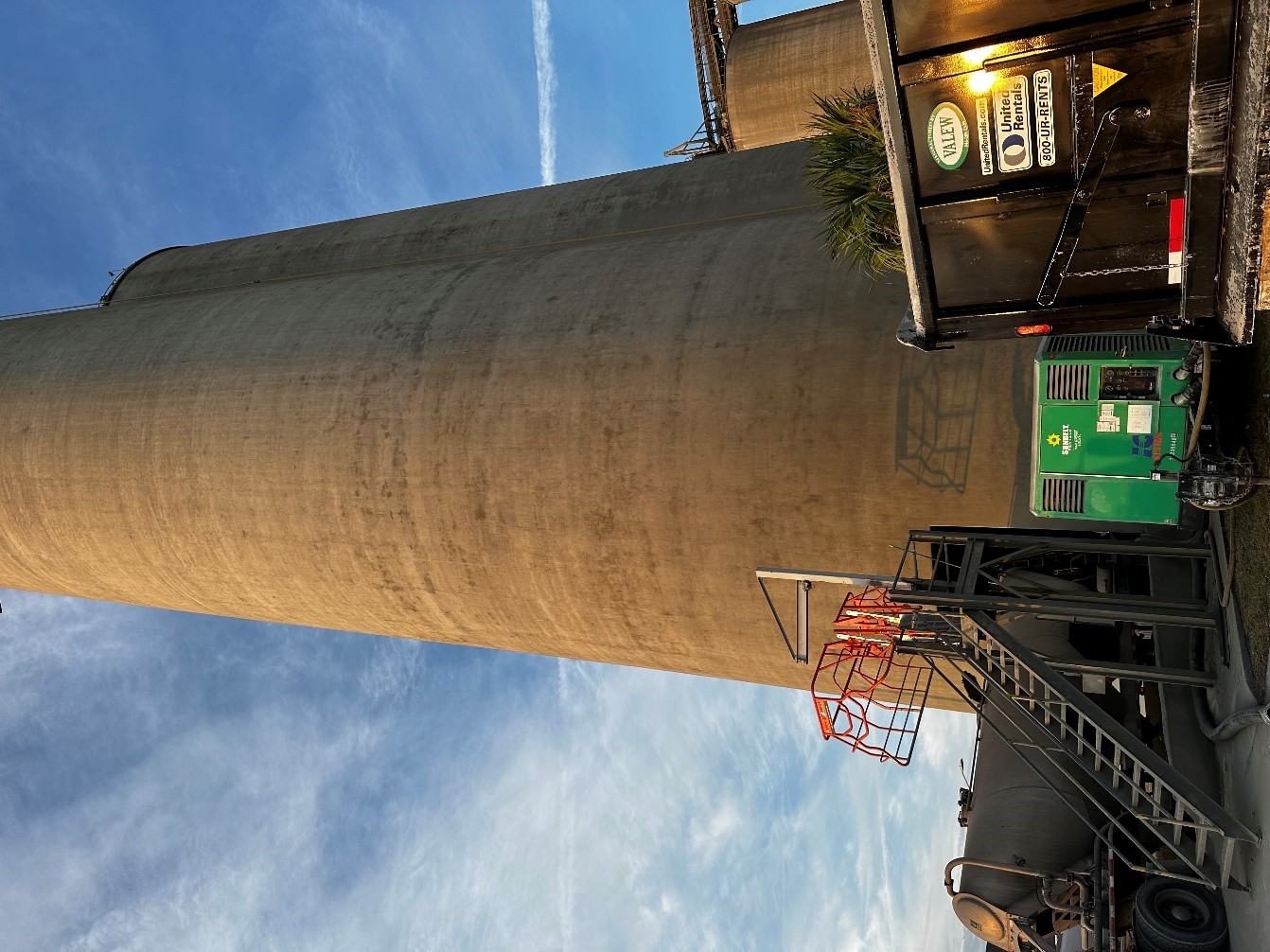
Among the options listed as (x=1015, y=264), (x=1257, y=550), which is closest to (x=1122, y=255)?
(x=1015, y=264)

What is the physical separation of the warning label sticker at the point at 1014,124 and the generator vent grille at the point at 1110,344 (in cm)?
217

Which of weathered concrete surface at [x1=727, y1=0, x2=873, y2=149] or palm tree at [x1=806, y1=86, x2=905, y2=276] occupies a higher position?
weathered concrete surface at [x1=727, y1=0, x2=873, y2=149]

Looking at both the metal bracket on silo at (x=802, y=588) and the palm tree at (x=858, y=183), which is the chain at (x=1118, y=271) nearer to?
the palm tree at (x=858, y=183)

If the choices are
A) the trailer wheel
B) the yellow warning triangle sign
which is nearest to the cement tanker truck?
the trailer wheel

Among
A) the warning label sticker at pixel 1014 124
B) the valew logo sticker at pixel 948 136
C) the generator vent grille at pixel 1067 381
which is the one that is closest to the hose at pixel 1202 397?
the generator vent grille at pixel 1067 381

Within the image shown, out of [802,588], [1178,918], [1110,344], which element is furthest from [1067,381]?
[1178,918]

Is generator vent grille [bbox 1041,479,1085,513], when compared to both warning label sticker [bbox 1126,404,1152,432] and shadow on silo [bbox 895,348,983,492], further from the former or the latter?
shadow on silo [bbox 895,348,983,492]

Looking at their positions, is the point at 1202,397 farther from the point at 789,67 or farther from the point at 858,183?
the point at 789,67

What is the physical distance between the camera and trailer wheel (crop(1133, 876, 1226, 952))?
22.5ft

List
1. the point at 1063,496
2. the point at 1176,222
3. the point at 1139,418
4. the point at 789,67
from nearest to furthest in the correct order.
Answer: the point at 1176,222, the point at 1139,418, the point at 1063,496, the point at 789,67

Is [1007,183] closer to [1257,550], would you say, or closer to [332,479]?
[1257,550]

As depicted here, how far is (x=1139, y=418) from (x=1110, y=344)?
0.70 meters

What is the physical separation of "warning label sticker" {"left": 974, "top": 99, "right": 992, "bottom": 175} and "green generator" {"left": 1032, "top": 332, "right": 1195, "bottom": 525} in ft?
8.13

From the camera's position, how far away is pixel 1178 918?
281 inches
